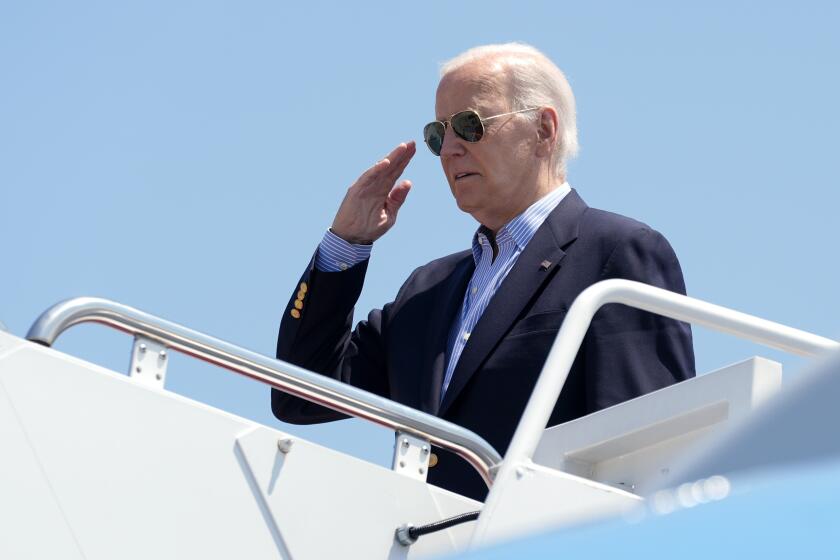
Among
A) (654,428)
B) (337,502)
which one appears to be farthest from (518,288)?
(337,502)

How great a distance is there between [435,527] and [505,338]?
1.16 m

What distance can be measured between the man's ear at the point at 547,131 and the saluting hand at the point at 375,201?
41 centimetres

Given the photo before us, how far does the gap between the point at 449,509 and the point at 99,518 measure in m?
0.81

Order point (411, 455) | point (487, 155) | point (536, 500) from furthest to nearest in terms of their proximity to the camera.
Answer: point (487, 155)
point (411, 455)
point (536, 500)

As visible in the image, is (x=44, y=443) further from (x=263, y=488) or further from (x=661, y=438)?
(x=661, y=438)

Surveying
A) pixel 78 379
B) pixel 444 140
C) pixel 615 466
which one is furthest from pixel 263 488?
pixel 444 140

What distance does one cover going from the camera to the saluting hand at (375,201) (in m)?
4.62

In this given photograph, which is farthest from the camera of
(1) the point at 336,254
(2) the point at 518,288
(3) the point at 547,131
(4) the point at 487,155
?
(3) the point at 547,131

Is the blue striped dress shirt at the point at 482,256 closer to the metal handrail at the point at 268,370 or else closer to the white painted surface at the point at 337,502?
the metal handrail at the point at 268,370

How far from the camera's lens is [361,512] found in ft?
10.1

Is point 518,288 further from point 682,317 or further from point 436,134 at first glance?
point 682,317

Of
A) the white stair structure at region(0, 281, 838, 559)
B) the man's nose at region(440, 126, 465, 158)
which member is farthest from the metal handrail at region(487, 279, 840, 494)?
the man's nose at region(440, 126, 465, 158)

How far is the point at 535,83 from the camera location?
491 centimetres

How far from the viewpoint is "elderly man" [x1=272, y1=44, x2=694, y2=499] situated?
3.96 meters
